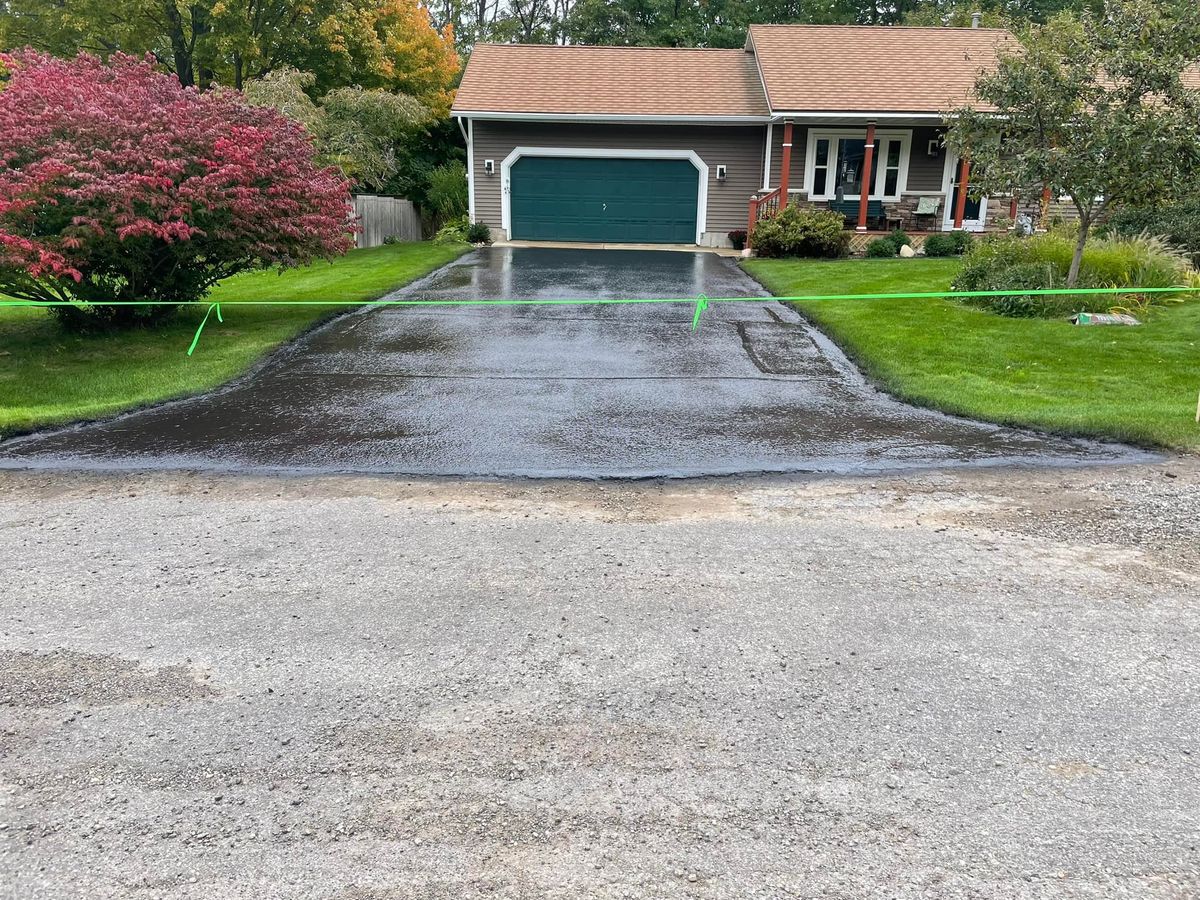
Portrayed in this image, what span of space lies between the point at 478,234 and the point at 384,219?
150 inches

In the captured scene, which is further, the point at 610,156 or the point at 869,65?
the point at 610,156

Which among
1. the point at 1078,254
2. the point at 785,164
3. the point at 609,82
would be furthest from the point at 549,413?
the point at 609,82

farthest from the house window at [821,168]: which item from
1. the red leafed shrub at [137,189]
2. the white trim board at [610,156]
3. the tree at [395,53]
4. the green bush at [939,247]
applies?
the red leafed shrub at [137,189]

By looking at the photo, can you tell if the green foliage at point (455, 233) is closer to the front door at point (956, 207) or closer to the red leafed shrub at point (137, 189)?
the red leafed shrub at point (137, 189)

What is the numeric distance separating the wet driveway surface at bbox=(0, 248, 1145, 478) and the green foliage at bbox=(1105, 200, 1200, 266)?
7898 millimetres

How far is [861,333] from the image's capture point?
35.8ft

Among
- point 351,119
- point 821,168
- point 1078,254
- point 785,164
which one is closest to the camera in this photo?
point 1078,254

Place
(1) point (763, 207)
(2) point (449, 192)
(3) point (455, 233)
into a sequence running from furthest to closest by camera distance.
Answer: (2) point (449, 192) → (3) point (455, 233) → (1) point (763, 207)

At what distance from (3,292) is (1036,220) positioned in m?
20.6

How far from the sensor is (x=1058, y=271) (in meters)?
12.9

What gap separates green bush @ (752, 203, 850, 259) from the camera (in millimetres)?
19422

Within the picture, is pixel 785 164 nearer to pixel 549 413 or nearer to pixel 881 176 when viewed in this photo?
pixel 881 176

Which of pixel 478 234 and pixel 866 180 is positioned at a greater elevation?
pixel 866 180

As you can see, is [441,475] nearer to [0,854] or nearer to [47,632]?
[47,632]
